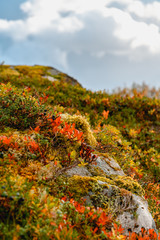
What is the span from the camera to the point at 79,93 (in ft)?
47.5

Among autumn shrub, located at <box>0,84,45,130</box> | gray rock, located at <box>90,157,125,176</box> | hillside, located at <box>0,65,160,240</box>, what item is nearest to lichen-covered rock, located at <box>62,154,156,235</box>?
hillside, located at <box>0,65,160,240</box>

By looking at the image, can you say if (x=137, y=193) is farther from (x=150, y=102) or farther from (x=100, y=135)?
(x=150, y=102)

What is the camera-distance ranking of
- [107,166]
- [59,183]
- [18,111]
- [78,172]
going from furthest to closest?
[18,111] → [107,166] → [78,172] → [59,183]

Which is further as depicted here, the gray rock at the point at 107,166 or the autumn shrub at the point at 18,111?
the autumn shrub at the point at 18,111

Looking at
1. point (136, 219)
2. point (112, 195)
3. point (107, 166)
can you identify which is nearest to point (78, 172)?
point (112, 195)

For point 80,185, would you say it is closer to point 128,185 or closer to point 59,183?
point 59,183

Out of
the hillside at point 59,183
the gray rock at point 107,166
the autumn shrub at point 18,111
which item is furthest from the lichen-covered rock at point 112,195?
the autumn shrub at point 18,111

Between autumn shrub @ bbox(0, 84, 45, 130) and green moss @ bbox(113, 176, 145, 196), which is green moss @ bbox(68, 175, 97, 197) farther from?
autumn shrub @ bbox(0, 84, 45, 130)

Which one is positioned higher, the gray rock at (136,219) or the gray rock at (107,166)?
the gray rock at (107,166)

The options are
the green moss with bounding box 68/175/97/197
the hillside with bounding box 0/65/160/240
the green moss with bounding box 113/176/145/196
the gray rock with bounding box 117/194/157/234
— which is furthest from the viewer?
the green moss with bounding box 113/176/145/196

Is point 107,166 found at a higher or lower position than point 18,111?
lower

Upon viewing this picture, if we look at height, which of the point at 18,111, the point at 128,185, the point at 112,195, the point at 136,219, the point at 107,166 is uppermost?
the point at 18,111

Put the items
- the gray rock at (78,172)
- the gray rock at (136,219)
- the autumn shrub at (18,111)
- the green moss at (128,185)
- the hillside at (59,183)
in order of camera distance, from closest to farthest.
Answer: the hillside at (59,183) < the gray rock at (136,219) < the gray rock at (78,172) < the green moss at (128,185) < the autumn shrub at (18,111)

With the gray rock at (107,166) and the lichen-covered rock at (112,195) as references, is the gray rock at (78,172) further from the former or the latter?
the gray rock at (107,166)
